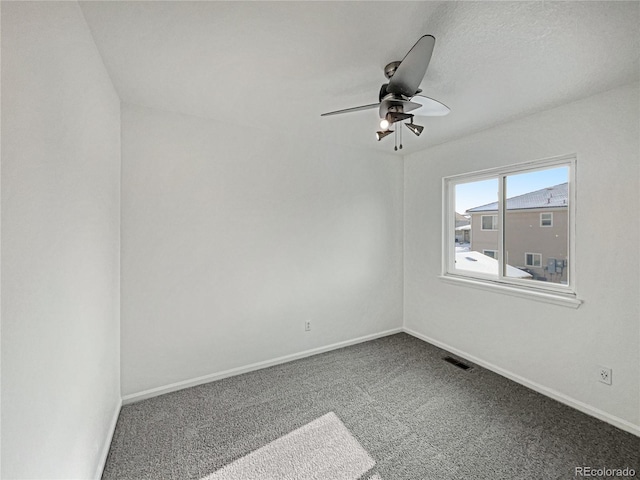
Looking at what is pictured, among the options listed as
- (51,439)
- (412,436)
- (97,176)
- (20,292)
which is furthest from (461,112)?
(51,439)

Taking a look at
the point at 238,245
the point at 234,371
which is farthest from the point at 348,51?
the point at 234,371

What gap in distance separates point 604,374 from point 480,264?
1316 mm

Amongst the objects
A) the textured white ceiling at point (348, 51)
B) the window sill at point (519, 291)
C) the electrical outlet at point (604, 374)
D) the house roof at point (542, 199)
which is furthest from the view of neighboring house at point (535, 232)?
the textured white ceiling at point (348, 51)

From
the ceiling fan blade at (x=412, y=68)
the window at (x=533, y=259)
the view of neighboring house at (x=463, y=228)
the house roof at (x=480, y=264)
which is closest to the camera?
the ceiling fan blade at (x=412, y=68)

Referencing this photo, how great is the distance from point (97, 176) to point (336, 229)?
2.27 meters

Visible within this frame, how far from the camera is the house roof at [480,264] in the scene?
2789 millimetres

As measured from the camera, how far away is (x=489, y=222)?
3.01 metres

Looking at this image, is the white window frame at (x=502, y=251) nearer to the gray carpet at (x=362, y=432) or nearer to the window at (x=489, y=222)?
the window at (x=489, y=222)

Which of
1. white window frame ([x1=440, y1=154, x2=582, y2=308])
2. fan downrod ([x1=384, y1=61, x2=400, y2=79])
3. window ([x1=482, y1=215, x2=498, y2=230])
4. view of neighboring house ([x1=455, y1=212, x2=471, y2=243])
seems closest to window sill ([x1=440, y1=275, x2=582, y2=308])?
white window frame ([x1=440, y1=154, x2=582, y2=308])

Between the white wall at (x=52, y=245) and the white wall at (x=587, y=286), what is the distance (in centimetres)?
325

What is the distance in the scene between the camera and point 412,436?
1.93 m

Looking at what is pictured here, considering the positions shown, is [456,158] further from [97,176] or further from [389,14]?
[97,176]

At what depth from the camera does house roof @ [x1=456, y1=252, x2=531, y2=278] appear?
2.79 m

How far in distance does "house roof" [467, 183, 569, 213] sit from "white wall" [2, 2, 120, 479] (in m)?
3.37
